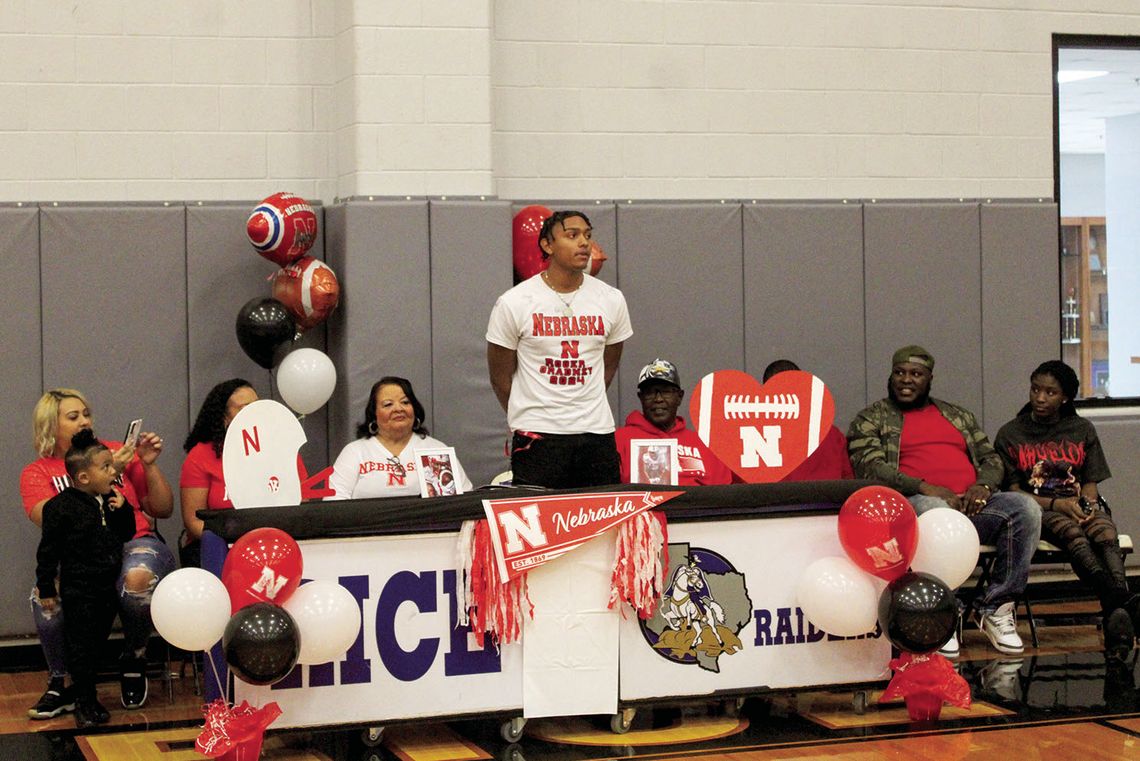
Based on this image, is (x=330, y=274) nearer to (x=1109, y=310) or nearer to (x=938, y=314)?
(x=938, y=314)

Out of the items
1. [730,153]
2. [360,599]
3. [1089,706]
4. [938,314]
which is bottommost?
[1089,706]

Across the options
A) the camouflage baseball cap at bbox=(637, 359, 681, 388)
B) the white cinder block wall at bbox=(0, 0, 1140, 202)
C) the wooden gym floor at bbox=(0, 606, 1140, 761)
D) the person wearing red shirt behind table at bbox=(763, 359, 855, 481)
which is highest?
the white cinder block wall at bbox=(0, 0, 1140, 202)

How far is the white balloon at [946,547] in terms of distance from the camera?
5.21m

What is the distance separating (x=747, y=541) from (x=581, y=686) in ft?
2.60

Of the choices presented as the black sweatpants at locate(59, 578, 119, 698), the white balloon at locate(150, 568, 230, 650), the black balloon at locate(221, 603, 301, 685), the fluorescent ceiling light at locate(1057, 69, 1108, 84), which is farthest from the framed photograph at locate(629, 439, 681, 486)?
the fluorescent ceiling light at locate(1057, 69, 1108, 84)

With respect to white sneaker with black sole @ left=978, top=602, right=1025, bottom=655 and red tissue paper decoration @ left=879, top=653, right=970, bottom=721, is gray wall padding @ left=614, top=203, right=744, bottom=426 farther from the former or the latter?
red tissue paper decoration @ left=879, top=653, right=970, bottom=721

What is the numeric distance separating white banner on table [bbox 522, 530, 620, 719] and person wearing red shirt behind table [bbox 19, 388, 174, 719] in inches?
69.8

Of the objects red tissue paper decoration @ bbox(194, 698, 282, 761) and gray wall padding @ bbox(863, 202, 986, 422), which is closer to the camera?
red tissue paper decoration @ bbox(194, 698, 282, 761)

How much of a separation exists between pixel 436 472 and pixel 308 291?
145 centimetres

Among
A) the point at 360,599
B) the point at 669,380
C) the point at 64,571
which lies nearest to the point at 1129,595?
the point at 669,380

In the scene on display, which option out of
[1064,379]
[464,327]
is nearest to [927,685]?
[1064,379]

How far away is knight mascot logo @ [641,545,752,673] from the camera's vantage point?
514 cm

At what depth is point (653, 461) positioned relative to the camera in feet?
18.2

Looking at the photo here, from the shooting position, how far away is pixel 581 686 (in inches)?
199
